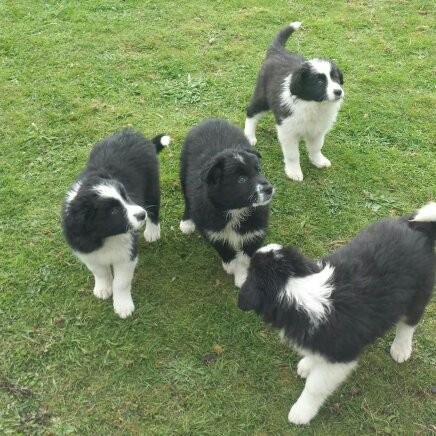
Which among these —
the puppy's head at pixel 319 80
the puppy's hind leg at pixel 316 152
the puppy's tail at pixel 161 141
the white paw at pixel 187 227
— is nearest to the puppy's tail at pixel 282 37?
the puppy's head at pixel 319 80

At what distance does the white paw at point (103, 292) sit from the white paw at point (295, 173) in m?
2.27

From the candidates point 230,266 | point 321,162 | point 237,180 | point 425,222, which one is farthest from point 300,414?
point 321,162

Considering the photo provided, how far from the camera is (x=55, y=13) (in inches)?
295

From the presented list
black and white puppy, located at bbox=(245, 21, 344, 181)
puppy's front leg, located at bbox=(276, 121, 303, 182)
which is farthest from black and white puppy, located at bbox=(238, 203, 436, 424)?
puppy's front leg, located at bbox=(276, 121, 303, 182)

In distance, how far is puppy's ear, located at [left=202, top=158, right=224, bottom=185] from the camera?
3.40 meters

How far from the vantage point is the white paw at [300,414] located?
3182 mm

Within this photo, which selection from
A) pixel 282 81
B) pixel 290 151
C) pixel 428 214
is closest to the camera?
pixel 428 214

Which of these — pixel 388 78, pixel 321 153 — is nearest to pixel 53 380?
pixel 321 153

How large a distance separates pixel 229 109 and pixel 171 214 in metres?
1.91

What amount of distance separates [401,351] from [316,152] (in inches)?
92.7

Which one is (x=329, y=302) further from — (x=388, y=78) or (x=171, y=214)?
(x=388, y=78)

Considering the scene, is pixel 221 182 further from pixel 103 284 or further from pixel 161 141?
pixel 103 284

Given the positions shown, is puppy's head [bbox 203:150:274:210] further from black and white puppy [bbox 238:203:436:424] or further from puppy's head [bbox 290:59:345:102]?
puppy's head [bbox 290:59:345:102]

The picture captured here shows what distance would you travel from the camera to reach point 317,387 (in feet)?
9.86
